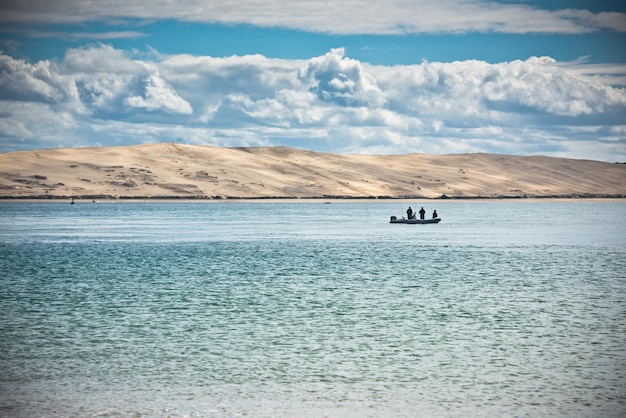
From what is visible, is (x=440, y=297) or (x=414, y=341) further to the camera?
(x=440, y=297)

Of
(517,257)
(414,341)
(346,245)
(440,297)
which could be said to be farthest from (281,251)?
(414,341)

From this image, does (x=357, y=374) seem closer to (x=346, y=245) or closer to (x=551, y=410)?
(x=551, y=410)

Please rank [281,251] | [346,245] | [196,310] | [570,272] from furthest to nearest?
[346,245] < [281,251] < [570,272] < [196,310]

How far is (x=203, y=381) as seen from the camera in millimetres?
23078

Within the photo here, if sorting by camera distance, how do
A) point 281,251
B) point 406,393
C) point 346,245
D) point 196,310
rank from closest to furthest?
point 406,393, point 196,310, point 281,251, point 346,245

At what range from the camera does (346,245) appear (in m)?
80.6

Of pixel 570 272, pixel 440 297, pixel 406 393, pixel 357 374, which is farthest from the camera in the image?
pixel 570 272

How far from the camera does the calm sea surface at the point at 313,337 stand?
69.3ft

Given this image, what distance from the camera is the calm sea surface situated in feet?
69.3

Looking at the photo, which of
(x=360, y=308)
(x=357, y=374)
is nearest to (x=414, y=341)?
(x=357, y=374)

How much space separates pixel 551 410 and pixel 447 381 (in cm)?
357

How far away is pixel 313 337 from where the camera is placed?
2967 cm

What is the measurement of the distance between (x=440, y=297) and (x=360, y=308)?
5692 mm

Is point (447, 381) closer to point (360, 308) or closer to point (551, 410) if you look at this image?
point (551, 410)
